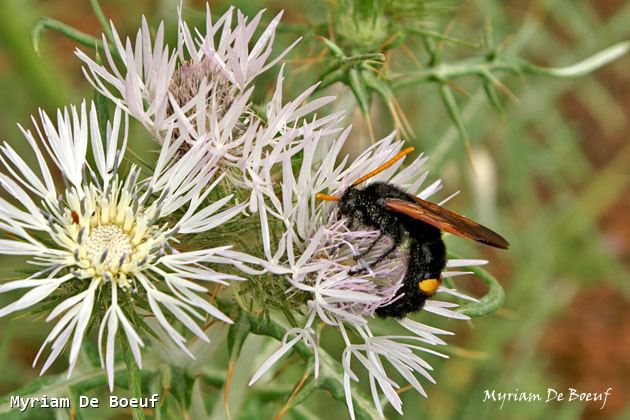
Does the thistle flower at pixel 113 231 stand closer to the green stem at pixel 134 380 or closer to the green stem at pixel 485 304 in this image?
the green stem at pixel 134 380

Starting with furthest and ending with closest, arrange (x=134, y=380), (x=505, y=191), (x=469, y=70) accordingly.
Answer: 1. (x=505, y=191)
2. (x=469, y=70)
3. (x=134, y=380)

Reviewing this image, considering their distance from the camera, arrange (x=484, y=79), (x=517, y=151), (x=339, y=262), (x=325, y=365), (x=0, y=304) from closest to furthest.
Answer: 1. (x=339, y=262)
2. (x=325, y=365)
3. (x=484, y=79)
4. (x=0, y=304)
5. (x=517, y=151)

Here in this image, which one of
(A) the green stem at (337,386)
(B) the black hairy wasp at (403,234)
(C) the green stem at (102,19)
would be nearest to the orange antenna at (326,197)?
(B) the black hairy wasp at (403,234)

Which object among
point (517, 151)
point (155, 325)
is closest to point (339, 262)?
point (155, 325)

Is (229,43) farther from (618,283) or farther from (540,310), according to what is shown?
(618,283)

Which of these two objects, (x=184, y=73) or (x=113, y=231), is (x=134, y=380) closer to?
(x=113, y=231)

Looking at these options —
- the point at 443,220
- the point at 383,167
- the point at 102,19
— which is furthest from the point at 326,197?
the point at 102,19
